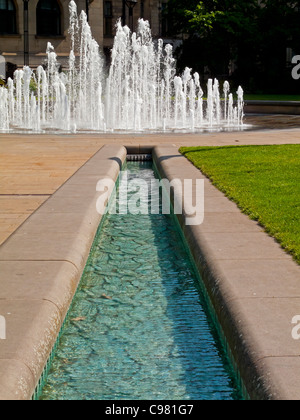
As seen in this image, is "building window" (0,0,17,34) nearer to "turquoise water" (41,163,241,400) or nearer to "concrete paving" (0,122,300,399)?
"concrete paving" (0,122,300,399)

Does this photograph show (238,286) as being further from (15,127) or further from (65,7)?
(65,7)

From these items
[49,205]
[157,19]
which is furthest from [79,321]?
[157,19]

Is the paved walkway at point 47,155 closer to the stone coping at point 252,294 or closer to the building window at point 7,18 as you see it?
the stone coping at point 252,294

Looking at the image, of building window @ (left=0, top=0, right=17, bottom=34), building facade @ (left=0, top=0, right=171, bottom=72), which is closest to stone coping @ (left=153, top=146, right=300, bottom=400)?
building facade @ (left=0, top=0, right=171, bottom=72)

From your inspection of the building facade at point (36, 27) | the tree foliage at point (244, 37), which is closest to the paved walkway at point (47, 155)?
the tree foliage at point (244, 37)

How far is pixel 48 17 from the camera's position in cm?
5094

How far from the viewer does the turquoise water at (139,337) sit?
4.28m

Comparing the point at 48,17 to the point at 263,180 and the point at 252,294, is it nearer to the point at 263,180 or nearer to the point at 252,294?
the point at 263,180

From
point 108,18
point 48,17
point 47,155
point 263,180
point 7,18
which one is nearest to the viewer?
point 263,180

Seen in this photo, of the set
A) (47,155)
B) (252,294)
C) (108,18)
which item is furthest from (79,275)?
(108,18)

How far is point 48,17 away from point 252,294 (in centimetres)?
4842

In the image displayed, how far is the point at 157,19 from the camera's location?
193 feet

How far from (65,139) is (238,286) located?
13.3 m

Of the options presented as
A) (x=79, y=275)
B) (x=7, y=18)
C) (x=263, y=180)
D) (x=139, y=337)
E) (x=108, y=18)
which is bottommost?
(x=139, y=337)
